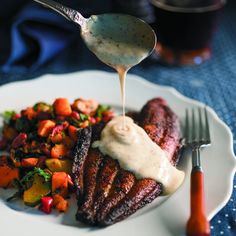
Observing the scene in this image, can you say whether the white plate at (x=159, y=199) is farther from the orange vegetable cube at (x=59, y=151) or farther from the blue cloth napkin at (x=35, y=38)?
the blue cloth napkin at (x=35, y=38)

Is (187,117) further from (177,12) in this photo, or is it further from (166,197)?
(177,12)

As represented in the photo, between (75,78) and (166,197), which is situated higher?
(166,197)

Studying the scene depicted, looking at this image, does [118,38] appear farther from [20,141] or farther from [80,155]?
[20,141]

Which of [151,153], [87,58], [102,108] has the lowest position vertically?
[87,58]

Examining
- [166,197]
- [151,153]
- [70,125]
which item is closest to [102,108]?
[70,125]

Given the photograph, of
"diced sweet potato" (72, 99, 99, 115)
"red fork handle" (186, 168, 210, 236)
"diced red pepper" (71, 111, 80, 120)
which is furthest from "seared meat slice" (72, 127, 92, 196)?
"red fork handle" (186, 168, 210, 236)

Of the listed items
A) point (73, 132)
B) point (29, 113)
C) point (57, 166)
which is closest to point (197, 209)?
point (57, 166)

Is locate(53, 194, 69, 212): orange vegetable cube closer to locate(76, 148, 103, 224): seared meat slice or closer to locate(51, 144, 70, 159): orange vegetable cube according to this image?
locate(76, 148, 103, 224): seared meat slice

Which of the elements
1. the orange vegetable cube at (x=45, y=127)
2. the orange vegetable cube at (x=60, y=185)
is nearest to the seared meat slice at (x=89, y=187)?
the orange vegetable cube at (x=60, y=185)
